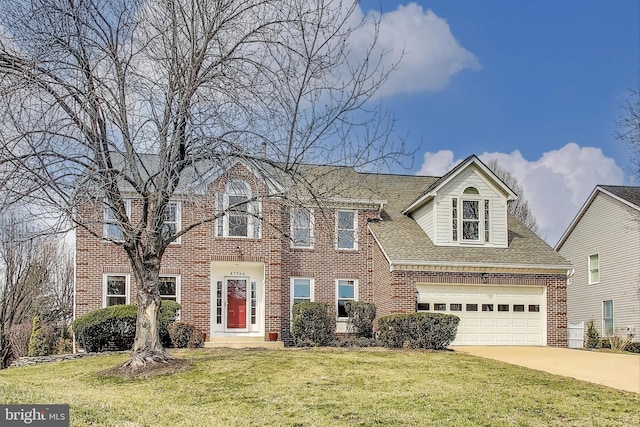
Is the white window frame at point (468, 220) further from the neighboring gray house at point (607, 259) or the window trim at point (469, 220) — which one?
the neighboring gray house at point (607, 259)

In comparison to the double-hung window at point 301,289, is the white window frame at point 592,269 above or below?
above

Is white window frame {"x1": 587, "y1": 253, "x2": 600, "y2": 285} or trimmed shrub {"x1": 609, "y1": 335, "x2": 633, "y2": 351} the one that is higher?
white window frame {"x1": 587, "y1": 253, "x2": 600, "y2": 285}

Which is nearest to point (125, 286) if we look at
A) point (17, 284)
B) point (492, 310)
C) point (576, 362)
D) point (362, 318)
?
point (17, 284)

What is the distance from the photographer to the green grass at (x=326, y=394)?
425 inches

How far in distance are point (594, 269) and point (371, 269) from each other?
1089 cm

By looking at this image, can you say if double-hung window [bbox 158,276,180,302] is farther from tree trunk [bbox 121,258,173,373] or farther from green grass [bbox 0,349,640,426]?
tree trunk [bbox 121,258,173,373]

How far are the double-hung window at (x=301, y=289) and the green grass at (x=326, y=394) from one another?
25.4ft

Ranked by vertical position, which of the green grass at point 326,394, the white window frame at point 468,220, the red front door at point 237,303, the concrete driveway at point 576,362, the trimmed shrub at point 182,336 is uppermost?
the white window frame at point 468,220

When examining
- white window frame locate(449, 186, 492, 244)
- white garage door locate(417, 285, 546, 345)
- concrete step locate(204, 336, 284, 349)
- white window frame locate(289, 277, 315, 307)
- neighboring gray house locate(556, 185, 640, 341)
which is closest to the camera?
concrete step locate(204, 336, 284, 349)

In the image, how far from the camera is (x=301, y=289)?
82.2 ft

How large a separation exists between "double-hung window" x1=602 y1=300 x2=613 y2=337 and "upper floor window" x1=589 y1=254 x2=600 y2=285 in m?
1.18

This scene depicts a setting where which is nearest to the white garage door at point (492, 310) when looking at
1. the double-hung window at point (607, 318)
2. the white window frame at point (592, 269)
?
the double-hung window at point (607, 318)

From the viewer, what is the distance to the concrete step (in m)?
22.0

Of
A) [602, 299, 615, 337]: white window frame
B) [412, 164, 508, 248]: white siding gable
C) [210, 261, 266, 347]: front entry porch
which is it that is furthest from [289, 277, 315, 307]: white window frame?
[602, 299, 615, 337]: white window frame
